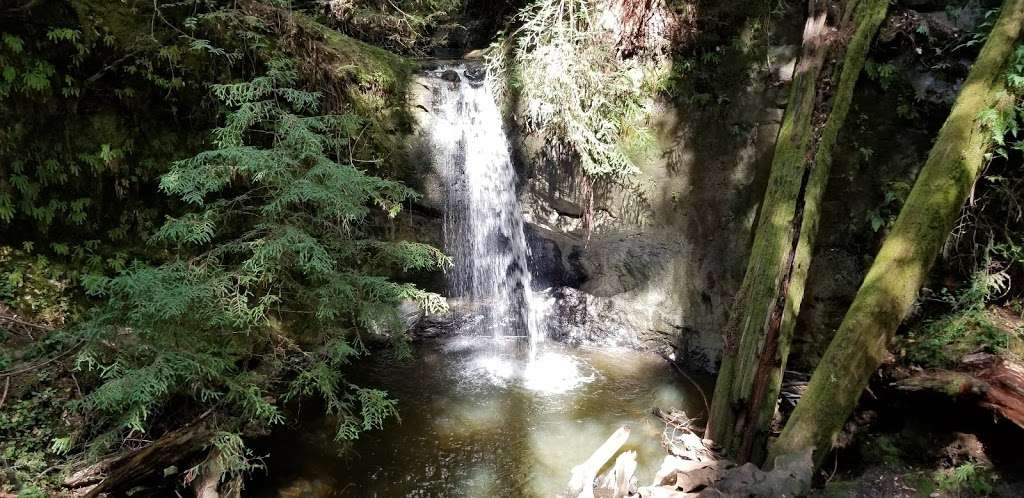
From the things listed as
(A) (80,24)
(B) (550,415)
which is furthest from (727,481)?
(A) (80,24)

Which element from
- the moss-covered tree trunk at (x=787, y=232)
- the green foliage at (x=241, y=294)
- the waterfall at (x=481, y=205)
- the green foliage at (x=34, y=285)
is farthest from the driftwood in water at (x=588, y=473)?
the green foliage at (x=34, y=285)

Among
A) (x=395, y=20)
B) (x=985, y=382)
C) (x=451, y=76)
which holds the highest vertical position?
(x=395, y=20)

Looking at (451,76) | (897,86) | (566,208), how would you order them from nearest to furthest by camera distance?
(897,86) → (451,76) → (566,208)

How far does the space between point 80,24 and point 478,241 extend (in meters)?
5.47

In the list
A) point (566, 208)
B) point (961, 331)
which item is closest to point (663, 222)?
point (566, 208)

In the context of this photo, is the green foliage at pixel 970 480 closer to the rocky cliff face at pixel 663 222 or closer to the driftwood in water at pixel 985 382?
the driftwood in water at pixel 985 382

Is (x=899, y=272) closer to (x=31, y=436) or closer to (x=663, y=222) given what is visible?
(x=663, y=222)

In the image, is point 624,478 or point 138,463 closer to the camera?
point 138,463

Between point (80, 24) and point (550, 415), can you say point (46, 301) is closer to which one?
point (80, 24)

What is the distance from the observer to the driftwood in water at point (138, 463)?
3273 mm

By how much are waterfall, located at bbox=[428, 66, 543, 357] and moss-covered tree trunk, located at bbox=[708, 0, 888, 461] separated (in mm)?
3758

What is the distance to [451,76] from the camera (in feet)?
26.8

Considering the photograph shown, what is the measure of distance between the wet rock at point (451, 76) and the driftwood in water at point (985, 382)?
6.96 meters

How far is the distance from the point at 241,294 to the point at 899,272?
5.74 metres
